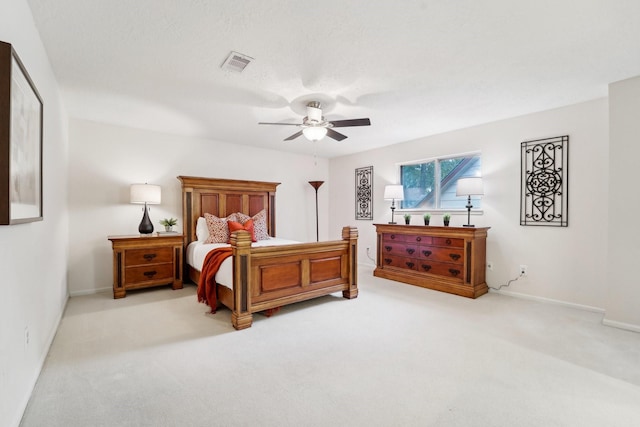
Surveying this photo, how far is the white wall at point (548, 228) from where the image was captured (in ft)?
10.9

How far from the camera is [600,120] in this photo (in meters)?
3.29

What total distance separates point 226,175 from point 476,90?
4028 mm

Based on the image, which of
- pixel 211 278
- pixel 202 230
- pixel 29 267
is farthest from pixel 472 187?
pixel 29 267

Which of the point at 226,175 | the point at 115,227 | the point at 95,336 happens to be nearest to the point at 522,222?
the point at 226,175

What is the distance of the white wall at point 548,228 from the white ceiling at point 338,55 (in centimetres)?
29

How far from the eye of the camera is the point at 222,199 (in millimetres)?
5035

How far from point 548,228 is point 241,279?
12.3ft

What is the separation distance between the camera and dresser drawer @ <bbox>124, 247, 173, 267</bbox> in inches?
154

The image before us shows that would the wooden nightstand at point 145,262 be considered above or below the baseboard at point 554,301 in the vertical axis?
above

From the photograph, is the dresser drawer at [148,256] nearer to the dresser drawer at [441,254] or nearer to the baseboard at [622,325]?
the dresser drawer at [441,254]

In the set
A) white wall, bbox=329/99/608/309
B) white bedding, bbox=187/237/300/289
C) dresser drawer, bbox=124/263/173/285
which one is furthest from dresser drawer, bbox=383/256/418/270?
dresser drawer, bbox=124/263/173/285

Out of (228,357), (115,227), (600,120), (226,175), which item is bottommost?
(228,357)

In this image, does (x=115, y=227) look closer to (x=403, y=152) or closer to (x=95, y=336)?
(x=95, y=336)

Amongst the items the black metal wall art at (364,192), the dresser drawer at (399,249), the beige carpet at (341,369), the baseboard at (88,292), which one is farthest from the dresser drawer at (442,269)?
the baseboard at (88,292)
